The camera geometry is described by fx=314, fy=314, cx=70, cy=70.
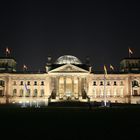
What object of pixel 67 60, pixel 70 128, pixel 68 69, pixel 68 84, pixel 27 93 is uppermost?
pixel 67 60

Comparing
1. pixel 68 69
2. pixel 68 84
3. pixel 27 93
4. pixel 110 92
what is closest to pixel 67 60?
pixel 68 69

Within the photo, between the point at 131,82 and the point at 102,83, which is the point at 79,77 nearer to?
the point at 102,83

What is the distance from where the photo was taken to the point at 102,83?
119500mm

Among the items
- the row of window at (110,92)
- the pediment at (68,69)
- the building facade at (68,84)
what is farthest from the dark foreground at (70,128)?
the row of window at (110,92)

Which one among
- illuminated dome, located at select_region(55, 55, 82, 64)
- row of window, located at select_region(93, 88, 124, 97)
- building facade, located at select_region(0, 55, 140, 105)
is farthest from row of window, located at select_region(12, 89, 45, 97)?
row of window, located at select_region(93, 88, 124, 97)

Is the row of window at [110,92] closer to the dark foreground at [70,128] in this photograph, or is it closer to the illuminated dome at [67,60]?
the illuminated dome at [67,60]

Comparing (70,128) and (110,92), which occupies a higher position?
(110,92)

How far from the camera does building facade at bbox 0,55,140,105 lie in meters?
115

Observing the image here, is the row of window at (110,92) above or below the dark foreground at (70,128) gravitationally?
above

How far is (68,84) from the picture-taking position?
4641 inches

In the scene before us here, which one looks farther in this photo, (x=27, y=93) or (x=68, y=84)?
(x=27, y=93)

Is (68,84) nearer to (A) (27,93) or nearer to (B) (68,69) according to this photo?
(B) (68,69)

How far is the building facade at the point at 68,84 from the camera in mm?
115375

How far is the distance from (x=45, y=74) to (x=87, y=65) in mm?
16661
